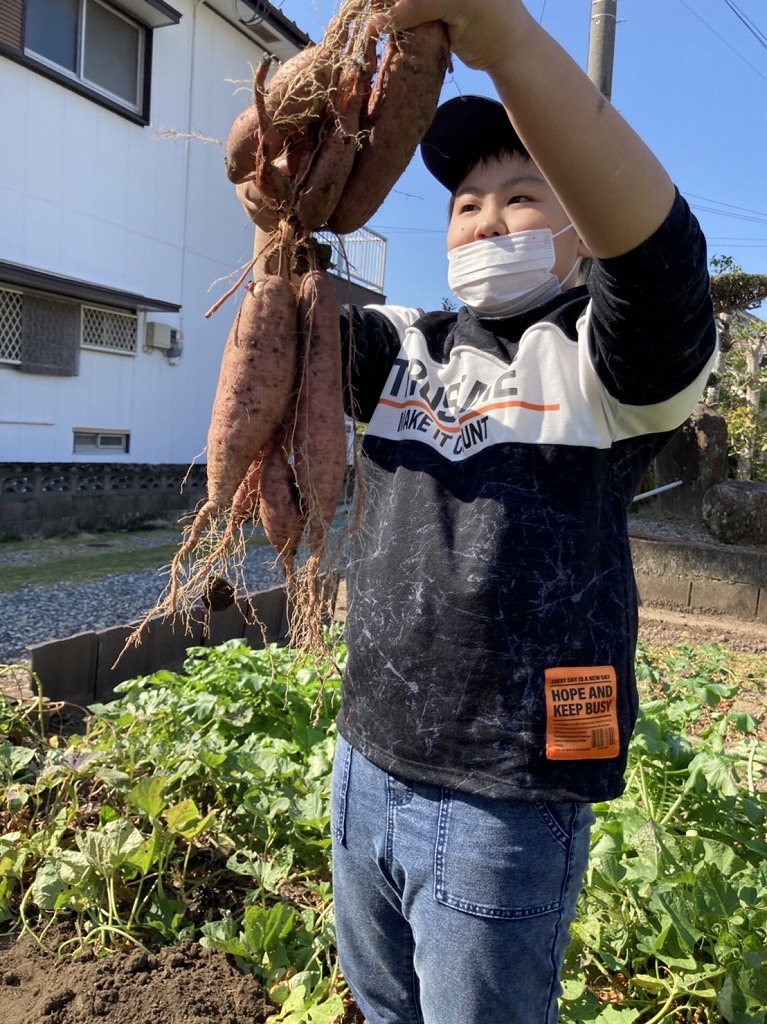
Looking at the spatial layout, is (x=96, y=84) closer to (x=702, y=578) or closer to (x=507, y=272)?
(x=702, y=578)

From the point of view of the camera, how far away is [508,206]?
4.88 feet

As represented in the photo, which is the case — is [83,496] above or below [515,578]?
below

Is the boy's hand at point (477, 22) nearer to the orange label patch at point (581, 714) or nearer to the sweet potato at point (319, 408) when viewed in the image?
the sweet potato at point (319, 408)

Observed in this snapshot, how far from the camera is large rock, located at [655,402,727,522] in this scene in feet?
29.0

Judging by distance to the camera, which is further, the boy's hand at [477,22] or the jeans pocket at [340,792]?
the jeans pocket at [340,792]

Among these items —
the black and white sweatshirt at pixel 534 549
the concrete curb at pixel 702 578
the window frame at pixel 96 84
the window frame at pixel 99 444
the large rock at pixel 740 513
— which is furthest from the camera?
the window frame at pixel 99 444

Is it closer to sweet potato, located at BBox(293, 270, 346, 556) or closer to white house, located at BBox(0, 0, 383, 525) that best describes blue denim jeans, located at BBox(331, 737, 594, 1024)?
sweet potato, located at BBox(293, 270, 346, 556)

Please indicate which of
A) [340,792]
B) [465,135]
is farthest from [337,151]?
[340,792]

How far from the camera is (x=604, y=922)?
202 cm

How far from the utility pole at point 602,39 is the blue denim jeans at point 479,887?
4.78 metres

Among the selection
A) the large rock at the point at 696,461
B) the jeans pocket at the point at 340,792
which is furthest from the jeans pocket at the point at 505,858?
the large rock at the point at 696,461

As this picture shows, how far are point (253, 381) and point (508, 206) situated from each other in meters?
0.58

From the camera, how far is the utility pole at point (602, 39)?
477cm

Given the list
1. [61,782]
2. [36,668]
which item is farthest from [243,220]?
[61,782]
